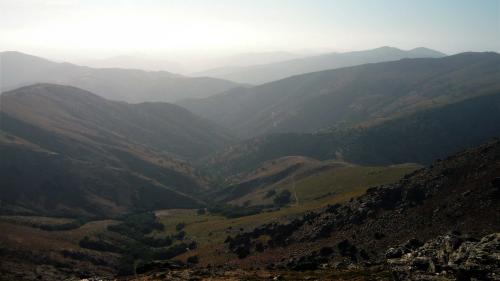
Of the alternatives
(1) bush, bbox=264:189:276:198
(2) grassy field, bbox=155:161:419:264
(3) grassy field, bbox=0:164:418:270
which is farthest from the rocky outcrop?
(1) bush, bbox=264:189:276:198

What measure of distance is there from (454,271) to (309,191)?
14143cm

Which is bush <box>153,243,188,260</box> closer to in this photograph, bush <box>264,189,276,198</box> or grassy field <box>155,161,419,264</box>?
grassy field <box>155,161,419,264</box>

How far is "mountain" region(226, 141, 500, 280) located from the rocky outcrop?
1362mm

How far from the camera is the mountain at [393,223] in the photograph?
63031 mm

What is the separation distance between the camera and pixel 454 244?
145 feet

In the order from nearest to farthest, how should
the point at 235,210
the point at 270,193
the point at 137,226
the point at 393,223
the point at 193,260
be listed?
the point at 393,223, the point at 193,260, the point at 137,226, the point at 235,210, the point at 270,193

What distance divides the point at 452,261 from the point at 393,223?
3534 cm

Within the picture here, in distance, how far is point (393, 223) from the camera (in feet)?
245

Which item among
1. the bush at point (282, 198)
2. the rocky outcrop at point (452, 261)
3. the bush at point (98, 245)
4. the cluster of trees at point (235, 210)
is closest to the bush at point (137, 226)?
the bush at point (98, 245)

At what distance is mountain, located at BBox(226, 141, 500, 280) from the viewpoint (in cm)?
6303

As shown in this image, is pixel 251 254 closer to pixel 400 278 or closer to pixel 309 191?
pixel 400 278

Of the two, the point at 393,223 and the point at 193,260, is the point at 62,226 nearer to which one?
the point at 193,260

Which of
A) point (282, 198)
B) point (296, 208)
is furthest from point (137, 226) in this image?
point (296, 208)

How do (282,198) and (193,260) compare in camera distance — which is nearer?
(193,260)
